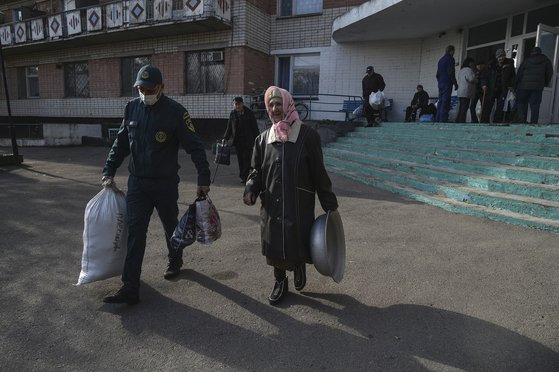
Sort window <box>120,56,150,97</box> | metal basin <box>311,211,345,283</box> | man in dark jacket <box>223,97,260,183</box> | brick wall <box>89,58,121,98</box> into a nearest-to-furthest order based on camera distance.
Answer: metal basin <box>311,211,345,283</box>
man in dark jacket <box>223,97,260,183</box>
window <box>120,56,150,97</box>
brick wall <box>89,58,121,98</box>

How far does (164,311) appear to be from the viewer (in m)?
3.06

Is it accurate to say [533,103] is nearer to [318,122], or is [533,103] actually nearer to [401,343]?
[318,122]

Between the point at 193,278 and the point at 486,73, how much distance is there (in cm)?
892

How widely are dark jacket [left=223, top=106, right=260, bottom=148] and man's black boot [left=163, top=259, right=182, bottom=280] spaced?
13.7 feet

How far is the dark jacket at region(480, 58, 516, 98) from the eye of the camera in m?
8.94

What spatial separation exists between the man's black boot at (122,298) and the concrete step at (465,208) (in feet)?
14.9

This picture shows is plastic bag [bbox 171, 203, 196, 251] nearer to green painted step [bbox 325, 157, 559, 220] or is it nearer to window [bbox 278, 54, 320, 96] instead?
green painted step [bbox 325, 157, 559, 220]

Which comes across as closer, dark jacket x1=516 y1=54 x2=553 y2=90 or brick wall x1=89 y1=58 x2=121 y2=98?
dark jacket x1=516 y1=54 x2=553 y2=90

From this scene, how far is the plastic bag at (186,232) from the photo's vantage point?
3.04 m

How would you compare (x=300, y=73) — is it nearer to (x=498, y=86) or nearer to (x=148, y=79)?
(x=498, y=86)

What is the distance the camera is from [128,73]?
641 inches

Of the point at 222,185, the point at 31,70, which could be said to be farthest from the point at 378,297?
the point at 31,70

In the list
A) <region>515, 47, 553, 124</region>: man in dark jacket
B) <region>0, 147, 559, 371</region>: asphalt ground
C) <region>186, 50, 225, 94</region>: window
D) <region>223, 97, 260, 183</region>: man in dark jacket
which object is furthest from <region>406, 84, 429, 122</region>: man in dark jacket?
<region>0, 147, 559, 371</region>: asphalt ground

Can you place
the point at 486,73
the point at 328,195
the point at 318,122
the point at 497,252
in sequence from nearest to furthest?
the point at 328,195 → the point at 497,252 → the point at 486,73 → the point at 318,122
